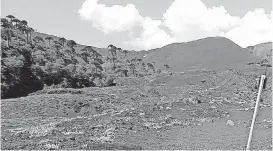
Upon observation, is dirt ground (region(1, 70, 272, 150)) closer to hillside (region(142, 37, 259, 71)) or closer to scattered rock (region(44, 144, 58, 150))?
scattered rock (region(44, 144, 58, 150))

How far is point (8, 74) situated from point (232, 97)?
120 ft

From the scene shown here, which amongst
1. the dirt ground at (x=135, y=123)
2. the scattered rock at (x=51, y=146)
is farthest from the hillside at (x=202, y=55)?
the scattered rock at (x=51, y=146)

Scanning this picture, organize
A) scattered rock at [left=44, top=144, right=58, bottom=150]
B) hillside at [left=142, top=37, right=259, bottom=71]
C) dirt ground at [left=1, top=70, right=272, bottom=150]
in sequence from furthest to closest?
1. hillside at [left=142, top=37, right=259, bottom=71]
2. dirt ground at [left=1, top=70, right=272, bottom=150]
3. scattered rock at [left=44, top=144, right=58, bottom=150]

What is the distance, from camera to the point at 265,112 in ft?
89.1

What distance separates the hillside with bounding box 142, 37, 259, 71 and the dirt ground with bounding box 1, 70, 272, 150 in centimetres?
9621

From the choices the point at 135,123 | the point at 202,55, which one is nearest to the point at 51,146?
the point at 135,123

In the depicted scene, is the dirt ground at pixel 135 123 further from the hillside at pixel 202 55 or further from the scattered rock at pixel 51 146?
the hillside at pixel 202 55

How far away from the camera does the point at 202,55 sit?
152 meters

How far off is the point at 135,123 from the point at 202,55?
439ft

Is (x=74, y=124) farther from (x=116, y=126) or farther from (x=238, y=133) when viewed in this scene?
(x=238, y=133)

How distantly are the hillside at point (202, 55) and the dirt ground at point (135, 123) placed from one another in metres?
96.2

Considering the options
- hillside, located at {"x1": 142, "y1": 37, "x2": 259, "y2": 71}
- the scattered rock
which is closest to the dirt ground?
the scattered rock

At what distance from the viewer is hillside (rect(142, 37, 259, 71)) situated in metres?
138

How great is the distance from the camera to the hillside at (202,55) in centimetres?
13762
